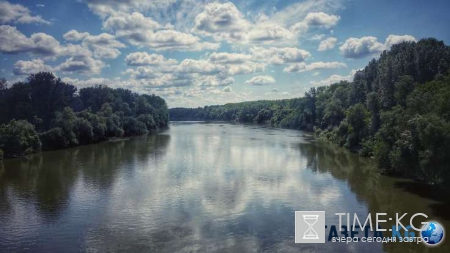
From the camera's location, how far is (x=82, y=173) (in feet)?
143

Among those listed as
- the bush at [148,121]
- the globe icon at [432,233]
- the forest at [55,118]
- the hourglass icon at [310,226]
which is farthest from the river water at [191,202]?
the bush at [148,121]

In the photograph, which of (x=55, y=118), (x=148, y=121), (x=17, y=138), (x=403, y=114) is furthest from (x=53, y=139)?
(x=403, y=114)

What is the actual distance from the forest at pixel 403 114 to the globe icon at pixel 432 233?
5.50 m

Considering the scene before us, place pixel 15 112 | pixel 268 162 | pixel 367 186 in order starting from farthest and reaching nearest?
pixel 15 112 < pixel 268 162 < pixel 367 186

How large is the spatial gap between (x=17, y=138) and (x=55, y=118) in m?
21.5

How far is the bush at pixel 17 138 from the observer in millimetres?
56000

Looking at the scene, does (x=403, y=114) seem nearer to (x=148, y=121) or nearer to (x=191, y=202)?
(x=191, y=202)

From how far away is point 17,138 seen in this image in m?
56.9

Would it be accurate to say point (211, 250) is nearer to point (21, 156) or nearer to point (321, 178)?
point (321, 178)

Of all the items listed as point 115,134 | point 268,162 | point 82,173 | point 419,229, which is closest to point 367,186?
point 419,229

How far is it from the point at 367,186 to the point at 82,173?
1215 inches

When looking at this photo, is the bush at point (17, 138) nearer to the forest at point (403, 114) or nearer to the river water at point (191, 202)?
the river water at point (191, 202)

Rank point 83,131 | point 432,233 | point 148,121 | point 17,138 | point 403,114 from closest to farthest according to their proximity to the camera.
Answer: point 432,233 → point 403,114 → point 17,138 → point 83,131 → point 148,121

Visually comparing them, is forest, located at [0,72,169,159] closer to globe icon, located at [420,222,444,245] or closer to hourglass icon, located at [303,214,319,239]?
hourglass icon, located at [303,214,319,239]
